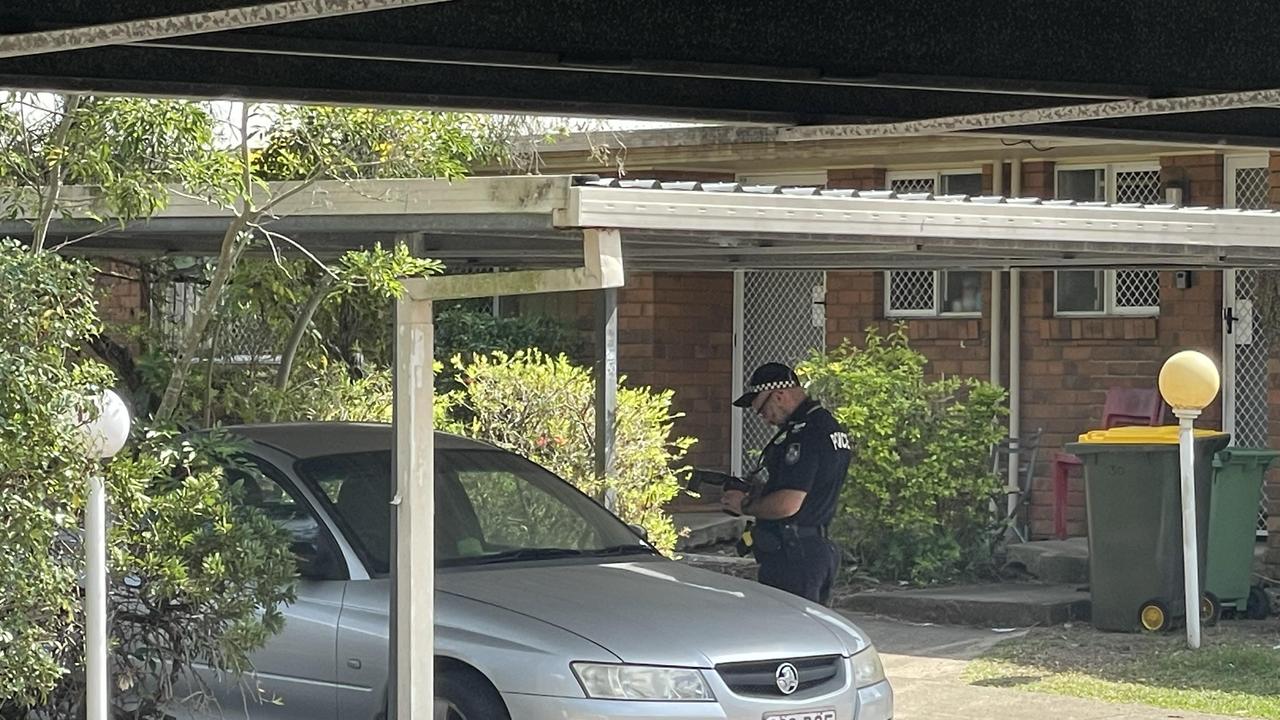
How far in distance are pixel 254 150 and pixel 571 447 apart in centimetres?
248

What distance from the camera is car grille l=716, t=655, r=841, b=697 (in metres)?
7.17

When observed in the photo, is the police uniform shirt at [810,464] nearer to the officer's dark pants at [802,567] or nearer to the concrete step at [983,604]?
the officer's dark pants at [802,567]

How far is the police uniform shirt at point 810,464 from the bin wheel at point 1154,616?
117 inches

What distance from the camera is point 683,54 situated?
4535mm

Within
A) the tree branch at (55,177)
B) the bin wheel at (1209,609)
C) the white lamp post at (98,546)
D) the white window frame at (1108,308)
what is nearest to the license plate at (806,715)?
the white lamp post at (98,546)

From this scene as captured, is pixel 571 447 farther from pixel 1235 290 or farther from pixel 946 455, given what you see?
pixel 1235 290

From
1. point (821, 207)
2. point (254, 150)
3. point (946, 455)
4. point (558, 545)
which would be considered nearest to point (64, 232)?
point (254, 150)

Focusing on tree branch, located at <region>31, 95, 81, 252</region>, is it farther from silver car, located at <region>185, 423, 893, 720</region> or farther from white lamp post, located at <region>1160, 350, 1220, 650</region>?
white lamp post, located at <region>1160, 350, 1220, 650</region>

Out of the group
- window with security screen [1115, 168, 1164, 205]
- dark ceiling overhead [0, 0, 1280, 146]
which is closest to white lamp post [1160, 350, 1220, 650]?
window with security screen [1115, 168, 1164, 205]

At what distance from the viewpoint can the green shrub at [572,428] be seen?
10727 millimetres

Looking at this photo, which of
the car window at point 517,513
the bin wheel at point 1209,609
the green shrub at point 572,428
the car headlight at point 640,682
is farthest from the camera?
the bin wheel at point 1209,609

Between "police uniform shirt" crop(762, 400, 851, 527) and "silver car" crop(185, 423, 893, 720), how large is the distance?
3.02 feet

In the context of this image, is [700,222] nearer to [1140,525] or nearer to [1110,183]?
[1140,525]

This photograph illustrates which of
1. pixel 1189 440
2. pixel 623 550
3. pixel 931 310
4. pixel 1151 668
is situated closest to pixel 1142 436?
pixel 1189 440
